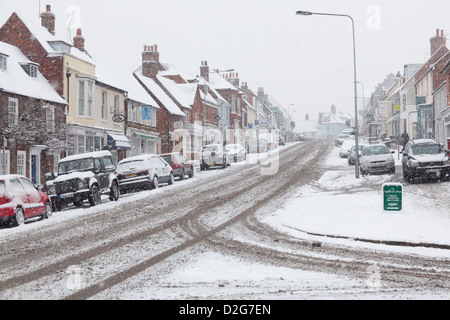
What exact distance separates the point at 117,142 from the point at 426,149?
795 inches

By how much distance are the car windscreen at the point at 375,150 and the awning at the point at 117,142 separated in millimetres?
16025

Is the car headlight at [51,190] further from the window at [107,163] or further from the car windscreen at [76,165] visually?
the window at [107,163]

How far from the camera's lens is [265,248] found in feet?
37.0

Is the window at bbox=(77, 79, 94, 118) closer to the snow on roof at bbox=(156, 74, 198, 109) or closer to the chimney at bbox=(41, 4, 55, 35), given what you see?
the chimney at bbox=(41, 4, 55, 35)

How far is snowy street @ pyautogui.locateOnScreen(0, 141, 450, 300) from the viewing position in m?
7.81

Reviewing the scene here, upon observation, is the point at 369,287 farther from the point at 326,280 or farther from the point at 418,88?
the point at 418,88

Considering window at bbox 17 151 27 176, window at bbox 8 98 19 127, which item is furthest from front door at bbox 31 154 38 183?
window at bbox 8 98 19 127

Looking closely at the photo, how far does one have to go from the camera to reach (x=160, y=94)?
4975cm

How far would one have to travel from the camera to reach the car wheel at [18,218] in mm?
15672

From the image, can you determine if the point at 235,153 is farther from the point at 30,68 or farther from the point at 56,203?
the point at 56,203

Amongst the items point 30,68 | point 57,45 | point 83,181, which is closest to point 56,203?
point 83,181

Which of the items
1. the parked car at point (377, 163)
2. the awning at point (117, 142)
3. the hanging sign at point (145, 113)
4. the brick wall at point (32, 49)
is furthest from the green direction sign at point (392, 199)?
the hanging sign at point (145, 113)

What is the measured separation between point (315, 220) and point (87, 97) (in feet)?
72.4
